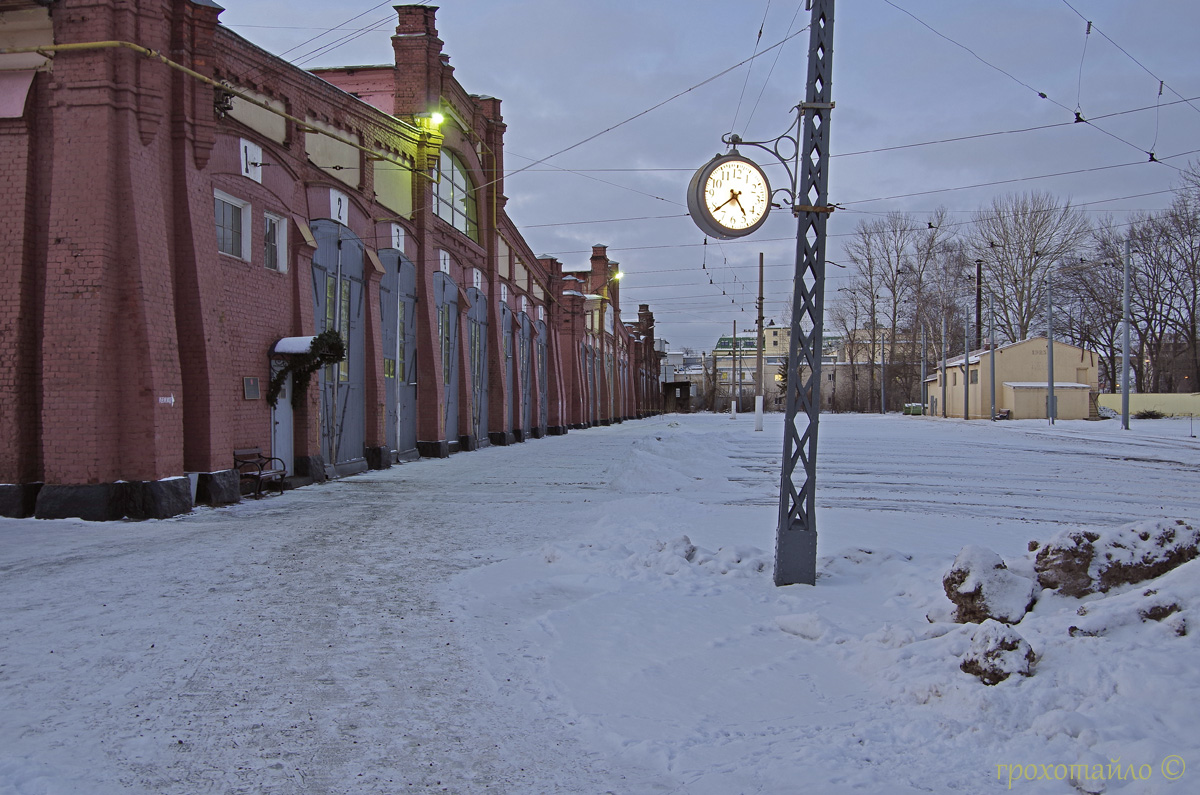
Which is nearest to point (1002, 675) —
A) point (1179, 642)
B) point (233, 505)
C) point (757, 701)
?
point (1179, 642)

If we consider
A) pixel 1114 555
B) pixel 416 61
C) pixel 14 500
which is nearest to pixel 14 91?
pixel 14 500

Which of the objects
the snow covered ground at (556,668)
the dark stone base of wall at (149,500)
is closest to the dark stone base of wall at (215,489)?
the dark stone base of wall at (149,500)

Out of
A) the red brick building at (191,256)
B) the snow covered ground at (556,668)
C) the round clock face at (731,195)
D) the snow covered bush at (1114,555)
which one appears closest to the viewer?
the snow covered ground at (556,668)

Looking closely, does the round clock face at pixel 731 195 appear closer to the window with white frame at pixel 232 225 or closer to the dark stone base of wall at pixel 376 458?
the window with white frame at pixel 232 225

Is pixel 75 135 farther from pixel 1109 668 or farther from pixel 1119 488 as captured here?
pixel 1119 488

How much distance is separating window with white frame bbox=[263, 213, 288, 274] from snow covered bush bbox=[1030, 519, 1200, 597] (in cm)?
1221

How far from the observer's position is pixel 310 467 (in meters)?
14.0

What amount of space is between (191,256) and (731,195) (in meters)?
7.69

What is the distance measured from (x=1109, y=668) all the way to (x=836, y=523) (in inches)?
234

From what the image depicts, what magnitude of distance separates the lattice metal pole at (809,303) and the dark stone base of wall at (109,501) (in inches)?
304

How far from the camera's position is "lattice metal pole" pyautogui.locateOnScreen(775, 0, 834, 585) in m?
6.31

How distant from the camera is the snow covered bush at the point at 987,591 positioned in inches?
178

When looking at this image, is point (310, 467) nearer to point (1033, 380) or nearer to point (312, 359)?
point (312, 359)

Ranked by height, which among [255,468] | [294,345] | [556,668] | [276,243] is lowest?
[556,668]
